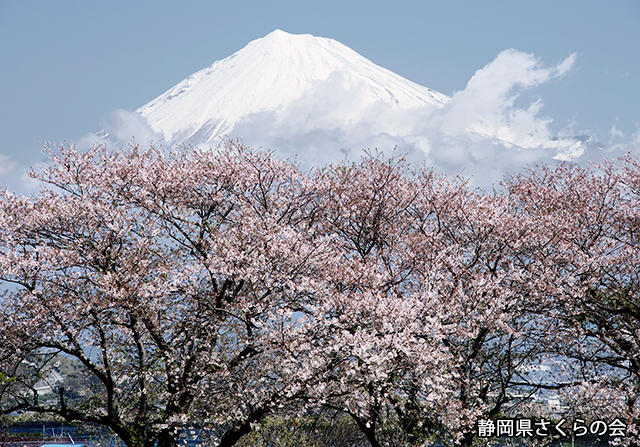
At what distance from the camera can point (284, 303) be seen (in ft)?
35.9

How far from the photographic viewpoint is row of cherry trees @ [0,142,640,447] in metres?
10.1

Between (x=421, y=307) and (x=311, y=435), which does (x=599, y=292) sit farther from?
(x=311, y=435)

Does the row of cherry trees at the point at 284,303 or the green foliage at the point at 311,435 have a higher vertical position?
the row of cherry trees at the point at 284,303

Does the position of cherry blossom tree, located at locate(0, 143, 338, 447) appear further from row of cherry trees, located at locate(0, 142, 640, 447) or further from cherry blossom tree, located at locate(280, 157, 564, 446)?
cherry blossom tree, located at locate(280, 157, 564, 446)

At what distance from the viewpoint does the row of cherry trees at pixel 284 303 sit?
10102 mm

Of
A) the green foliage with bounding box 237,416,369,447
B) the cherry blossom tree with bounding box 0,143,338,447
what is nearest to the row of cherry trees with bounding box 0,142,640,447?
the cherry blossom tree with bounding box 0,143,338,447

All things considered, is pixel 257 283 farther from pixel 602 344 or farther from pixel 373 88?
pixel 373 88

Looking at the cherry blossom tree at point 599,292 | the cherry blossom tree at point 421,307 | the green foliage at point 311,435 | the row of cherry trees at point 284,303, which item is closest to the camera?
the cherry blossom tree at point 421,307

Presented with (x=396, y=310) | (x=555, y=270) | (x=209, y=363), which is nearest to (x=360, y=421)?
(x=396, y=310)

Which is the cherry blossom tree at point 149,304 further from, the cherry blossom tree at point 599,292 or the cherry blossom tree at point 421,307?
the cherry blossom tree at point 599,292

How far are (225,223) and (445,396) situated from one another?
6307 mm

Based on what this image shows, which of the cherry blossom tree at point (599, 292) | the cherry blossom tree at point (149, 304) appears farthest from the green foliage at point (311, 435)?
the cherry blossom tree at point (599, 292)

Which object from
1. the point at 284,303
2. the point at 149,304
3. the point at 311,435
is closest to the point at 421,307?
the point at 284,303

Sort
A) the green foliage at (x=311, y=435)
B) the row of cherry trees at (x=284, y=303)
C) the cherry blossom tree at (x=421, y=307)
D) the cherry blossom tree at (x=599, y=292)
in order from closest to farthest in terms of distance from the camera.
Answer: the cherry blossom tree at (x=421, y=307) < the row of cherry trees at (x=284, y=303) < the cherry blossom tree at (x=599, y=292) < the green foliage at (x=311, y=435)
